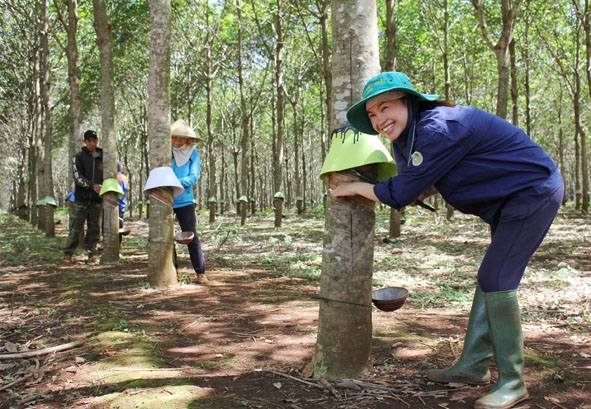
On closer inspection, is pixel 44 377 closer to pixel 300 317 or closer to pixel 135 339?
pixel 135 339

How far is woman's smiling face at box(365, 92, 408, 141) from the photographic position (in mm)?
2389

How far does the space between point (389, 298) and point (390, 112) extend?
105 centimetres

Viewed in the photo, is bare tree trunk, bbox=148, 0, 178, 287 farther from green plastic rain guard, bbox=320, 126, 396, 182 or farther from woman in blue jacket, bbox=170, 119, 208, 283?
green plastic rain guard, bbox=320, 126, 396, 182

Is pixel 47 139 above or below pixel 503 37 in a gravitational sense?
below

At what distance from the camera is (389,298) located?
268 cm

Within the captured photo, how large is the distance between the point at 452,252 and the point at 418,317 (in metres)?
4.37

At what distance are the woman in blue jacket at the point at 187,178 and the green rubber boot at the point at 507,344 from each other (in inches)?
149

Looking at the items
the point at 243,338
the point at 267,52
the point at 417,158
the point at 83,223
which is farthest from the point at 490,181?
the point at 267,52

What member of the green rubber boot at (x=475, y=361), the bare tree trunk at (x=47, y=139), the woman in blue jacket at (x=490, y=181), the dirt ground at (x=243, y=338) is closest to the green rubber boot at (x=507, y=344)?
the woman in blue jacket at (x=490, y=181)

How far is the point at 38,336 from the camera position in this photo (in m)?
3.67

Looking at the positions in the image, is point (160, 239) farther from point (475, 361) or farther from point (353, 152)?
point (475, 361)

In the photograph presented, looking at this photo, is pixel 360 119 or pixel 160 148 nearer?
pixel 360 119

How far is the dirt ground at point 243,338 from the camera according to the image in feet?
8.30

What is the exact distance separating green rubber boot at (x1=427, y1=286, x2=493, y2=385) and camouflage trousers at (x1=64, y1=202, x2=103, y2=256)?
20.3ft
